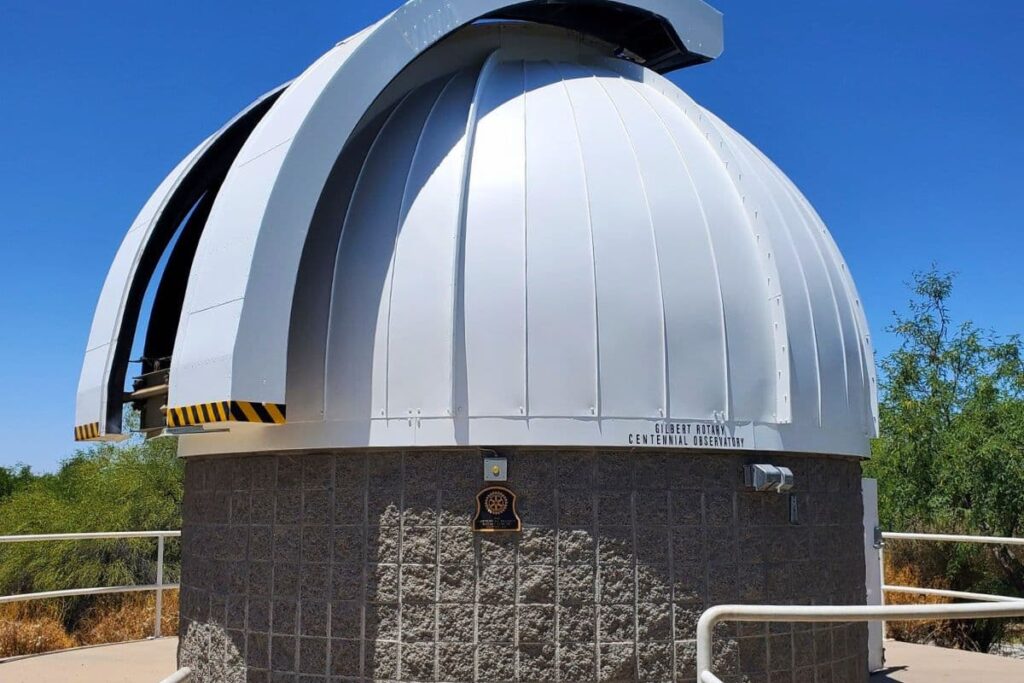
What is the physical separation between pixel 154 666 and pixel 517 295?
5501mm

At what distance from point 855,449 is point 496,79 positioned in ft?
13.8

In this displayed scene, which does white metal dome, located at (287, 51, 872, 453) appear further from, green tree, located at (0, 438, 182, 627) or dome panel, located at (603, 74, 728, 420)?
green tree, located at (0, 438, 182, 627)

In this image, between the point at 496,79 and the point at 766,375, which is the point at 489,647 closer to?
the point at 766,375

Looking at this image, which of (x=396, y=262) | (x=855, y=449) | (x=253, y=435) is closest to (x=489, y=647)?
(x=253, y=435)

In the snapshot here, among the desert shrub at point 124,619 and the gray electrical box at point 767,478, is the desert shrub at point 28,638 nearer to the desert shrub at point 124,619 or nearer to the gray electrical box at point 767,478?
the desert shrub at point 124,619

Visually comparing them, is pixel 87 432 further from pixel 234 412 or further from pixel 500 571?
pixel 500 571

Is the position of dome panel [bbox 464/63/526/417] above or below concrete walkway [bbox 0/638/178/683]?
above

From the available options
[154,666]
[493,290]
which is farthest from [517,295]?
[154,666]

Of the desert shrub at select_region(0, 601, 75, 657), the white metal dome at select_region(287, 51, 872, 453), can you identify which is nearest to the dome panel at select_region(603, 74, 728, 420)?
the white metal dome at select_region(287, 51, 872, 453)

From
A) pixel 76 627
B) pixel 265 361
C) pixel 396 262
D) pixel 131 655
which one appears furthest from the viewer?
pixel 76 627

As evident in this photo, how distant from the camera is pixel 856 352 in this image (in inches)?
321

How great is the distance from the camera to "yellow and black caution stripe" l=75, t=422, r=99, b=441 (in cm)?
777

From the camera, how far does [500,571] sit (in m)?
6.36

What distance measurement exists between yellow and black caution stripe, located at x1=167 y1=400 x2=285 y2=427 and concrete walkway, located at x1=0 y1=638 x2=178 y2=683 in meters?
3.39
